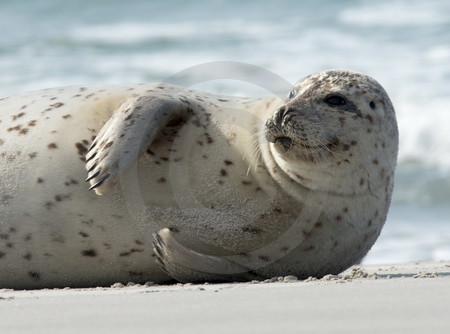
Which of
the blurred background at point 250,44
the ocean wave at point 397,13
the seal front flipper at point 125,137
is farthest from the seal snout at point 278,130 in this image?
the ocean wave at point 397,13

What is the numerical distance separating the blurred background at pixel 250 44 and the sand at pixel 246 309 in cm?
753

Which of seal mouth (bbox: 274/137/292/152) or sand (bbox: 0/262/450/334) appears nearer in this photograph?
sand (bbox: 0/262/450/334)

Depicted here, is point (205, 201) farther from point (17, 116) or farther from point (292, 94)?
point (17, 116)

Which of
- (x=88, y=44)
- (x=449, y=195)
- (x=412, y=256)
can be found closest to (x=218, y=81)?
(x=88, y=44)

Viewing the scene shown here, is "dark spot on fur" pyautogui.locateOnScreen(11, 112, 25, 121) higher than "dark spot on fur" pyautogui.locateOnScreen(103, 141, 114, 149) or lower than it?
higher

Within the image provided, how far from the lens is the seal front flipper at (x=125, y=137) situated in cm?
469

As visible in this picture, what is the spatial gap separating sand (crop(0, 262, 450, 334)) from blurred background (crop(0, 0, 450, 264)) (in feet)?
24.7

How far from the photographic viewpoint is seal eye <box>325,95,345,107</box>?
4.87m

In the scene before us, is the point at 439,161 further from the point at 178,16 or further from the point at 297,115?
the point at 178,16

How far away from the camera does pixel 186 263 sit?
4.68 metres

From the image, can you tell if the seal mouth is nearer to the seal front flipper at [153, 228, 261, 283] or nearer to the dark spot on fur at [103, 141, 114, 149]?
the seal front flipper at [153, 228, 261, 283]

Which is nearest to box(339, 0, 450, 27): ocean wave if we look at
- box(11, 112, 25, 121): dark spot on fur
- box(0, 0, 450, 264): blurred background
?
box(0, 0, 450, 264): blurred background

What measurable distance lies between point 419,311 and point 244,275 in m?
1.61

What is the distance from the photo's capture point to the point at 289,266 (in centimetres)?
487
